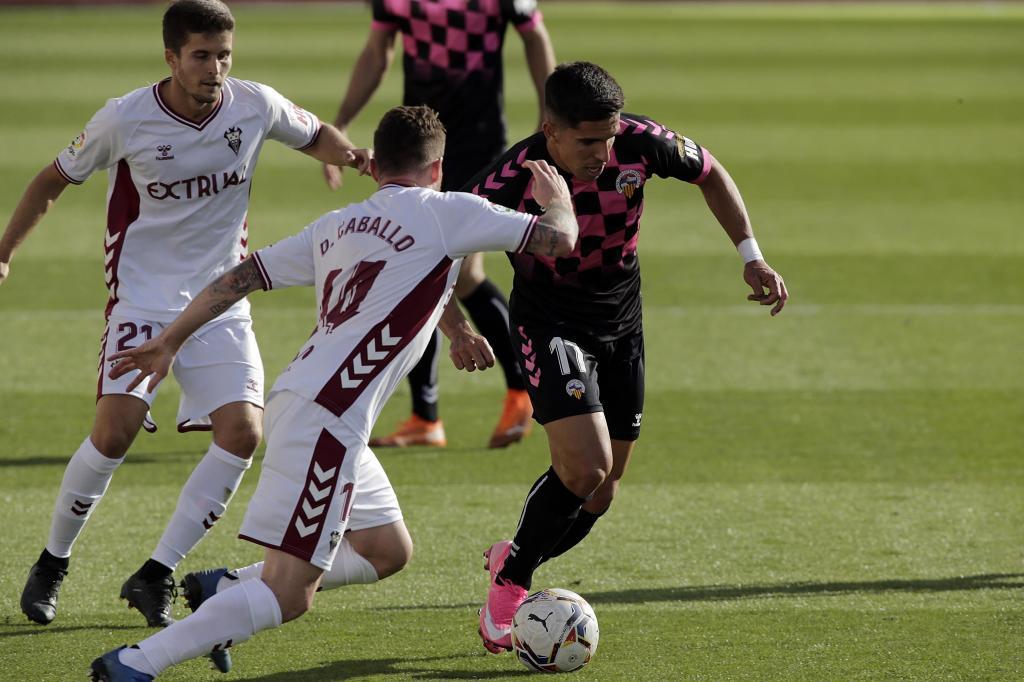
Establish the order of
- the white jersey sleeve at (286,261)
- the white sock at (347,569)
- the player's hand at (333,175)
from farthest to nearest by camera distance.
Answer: the player's hand at (333,175) → the white sock at (347,569) → the white jersey sleeve at (286,261)

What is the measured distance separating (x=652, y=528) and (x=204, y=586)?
1902mm

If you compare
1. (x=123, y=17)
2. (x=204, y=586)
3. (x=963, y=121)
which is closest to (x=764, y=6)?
(x=123, y=17)

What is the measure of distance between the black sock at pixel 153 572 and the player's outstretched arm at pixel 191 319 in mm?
985

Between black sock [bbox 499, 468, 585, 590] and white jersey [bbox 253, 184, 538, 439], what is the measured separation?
837 mm

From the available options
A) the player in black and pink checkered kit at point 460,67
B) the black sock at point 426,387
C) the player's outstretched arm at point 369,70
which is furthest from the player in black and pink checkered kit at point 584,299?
the player's outstretched arm at point 369,70

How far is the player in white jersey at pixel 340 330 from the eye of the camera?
369cm

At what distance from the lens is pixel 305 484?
3.69 m

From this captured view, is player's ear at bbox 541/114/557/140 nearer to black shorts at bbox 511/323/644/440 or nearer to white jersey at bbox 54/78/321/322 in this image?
black shorts at bbox 511/323/644/440

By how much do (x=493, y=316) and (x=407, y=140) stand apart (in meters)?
3.15

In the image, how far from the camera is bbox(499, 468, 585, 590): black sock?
14.6 ft

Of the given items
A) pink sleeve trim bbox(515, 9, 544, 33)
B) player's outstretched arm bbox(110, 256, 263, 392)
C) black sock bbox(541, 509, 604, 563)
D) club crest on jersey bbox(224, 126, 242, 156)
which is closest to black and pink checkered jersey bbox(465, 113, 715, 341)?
black sock bbox(541, 509, 604, 563)

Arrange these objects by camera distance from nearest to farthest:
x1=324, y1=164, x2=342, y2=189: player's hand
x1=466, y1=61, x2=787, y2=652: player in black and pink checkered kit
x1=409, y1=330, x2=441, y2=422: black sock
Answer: x1=466, y1=61, x2=787, y2=652: player in black and pink checkered kit, x1=324, y1=164, x2=342, y2=189: player's hand, x1=409, y1=330, x2=441, y2=422: black sock

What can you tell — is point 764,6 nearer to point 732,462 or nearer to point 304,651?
point 732,462

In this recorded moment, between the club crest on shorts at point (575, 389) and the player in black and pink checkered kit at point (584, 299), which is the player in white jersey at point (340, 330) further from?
the club crest on shorts at point (575, 389)
